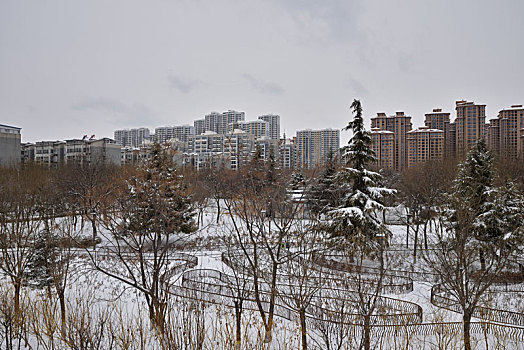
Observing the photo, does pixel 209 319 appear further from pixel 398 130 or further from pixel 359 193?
pixel 398 130

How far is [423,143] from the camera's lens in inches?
2346

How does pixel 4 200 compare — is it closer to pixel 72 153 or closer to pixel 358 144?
pixel 358 144

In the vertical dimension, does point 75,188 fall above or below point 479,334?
above

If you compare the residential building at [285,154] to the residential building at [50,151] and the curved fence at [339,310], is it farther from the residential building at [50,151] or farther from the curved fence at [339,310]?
the residential building at [50,151]

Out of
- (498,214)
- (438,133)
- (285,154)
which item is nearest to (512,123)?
(438,133)

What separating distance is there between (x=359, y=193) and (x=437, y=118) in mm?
60132

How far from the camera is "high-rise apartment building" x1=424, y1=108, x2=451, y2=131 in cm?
6950

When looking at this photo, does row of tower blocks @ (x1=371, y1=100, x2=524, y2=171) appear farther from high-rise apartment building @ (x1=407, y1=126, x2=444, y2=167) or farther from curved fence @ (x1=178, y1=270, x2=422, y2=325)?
curved fence @ (x1=178, y1=270, x2=422, y2=325)

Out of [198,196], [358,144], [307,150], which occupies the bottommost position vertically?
[198,196]

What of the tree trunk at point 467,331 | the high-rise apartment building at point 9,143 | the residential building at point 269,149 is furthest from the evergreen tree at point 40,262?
the high-rise apartment building at point 9,143

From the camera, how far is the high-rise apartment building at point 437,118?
6950 cm

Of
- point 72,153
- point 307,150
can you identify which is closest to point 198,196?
point 72,153

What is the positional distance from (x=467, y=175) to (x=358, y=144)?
6970 mm

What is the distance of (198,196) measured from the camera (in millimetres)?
33656
